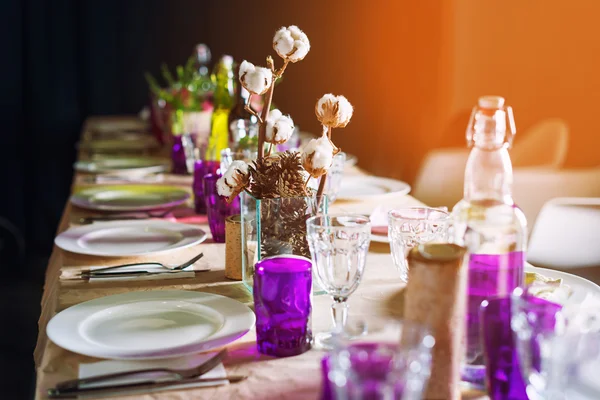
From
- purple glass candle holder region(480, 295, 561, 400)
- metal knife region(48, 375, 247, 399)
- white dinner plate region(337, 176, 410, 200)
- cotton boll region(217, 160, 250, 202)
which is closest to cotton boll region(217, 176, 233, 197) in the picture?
cotton boll region(217, 160, 250, 202)

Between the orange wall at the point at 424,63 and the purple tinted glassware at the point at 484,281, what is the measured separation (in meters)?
3.67

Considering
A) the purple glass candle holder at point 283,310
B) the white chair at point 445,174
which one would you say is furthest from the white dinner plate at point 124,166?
the purple glass candle holder at point 283,310

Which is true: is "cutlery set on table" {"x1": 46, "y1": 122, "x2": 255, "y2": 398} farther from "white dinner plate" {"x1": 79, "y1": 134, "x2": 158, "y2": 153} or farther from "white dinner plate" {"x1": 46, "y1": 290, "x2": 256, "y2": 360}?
"white dinner plate" {"x1": 79, "y1": 134, "x2": 158, "y2": 153}

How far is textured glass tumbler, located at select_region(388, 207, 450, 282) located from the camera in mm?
1175

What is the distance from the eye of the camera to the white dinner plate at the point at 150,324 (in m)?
0.96

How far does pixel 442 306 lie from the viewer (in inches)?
30.9

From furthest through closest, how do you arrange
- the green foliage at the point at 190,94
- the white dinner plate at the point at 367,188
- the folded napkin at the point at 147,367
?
the green foliage at the point at 190,94 → the white dinner plate at the point at 367,188 → the folded napkin at the point at 147,367

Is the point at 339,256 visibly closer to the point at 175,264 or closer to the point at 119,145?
the point at 175,264

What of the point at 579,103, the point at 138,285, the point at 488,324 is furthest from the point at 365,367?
the point at 579,103

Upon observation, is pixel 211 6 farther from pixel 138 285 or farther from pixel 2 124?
pixel 138 285

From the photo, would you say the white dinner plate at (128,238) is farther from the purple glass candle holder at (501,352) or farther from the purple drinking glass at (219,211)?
the purple glass candle holder at (501,352)

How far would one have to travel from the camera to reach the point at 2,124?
16.6ft

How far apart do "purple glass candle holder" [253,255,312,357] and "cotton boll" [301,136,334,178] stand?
7.3 inches

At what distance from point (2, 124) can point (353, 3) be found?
2.55m
